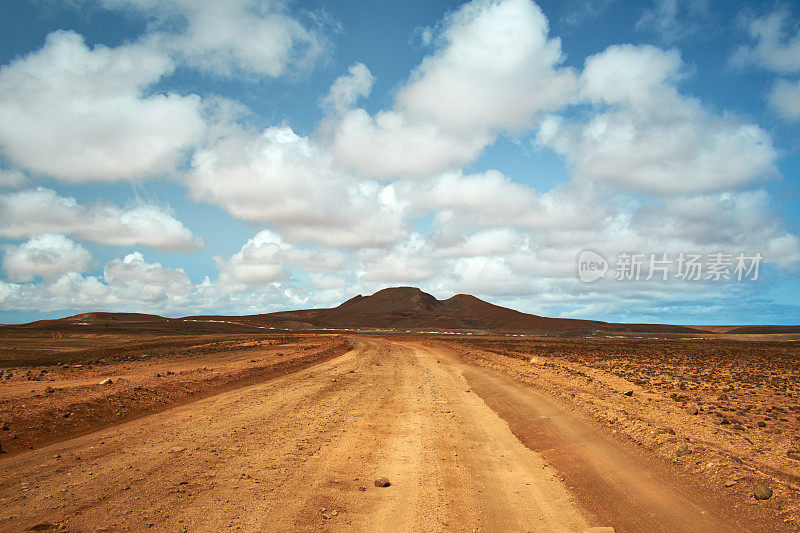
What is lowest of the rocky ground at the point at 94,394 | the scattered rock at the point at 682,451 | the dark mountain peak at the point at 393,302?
the rocky ground at the point at 94,394

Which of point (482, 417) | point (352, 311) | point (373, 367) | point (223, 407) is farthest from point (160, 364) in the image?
point (352, 311)

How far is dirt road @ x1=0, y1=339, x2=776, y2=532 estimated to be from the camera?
5602 millimetres

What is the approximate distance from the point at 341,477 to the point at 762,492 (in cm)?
606

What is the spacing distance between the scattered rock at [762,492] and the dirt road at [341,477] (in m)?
0.70

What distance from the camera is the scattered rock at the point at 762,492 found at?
6345 mm

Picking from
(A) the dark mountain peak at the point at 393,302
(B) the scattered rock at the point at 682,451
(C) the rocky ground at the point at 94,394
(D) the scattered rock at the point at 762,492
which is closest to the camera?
(D) the scattered rock at the point at 762,492

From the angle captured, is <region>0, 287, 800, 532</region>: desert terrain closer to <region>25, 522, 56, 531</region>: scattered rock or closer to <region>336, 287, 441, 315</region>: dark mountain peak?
<region>25, 522, 56, 531</region>: scattered rock

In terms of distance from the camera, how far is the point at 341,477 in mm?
7023

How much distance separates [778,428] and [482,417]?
691cm

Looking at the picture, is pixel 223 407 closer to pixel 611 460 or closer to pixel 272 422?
pixel 272 422

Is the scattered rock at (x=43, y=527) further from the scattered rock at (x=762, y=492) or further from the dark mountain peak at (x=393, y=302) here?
the dark mountain peak at (x=393, y=302)

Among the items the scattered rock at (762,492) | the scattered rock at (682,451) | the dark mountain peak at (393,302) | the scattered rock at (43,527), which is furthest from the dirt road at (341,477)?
the dark mountain peak at (393,302)

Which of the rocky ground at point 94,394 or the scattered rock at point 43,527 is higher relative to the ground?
the scattered rock at point 43,527

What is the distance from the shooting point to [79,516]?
544cm
